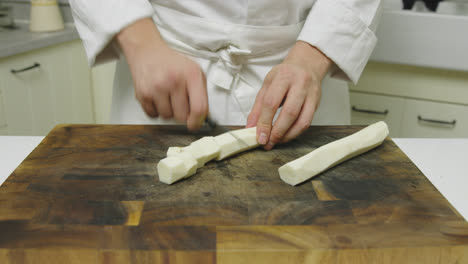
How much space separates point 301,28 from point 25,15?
1650 millimetres

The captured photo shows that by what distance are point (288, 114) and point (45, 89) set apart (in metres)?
1.35

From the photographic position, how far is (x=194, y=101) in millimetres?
771

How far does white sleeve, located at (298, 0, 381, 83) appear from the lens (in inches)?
35.5

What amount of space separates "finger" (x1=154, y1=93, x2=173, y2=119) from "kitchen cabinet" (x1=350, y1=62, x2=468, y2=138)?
99cm

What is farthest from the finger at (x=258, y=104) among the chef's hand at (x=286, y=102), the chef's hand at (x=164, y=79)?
the chef's hand at (x=164, y=79)

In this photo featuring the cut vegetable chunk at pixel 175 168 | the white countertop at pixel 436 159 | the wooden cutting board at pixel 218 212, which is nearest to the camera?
the wooden cutting board at pixel 218 212

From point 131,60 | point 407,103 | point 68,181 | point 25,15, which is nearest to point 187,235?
point 68,181

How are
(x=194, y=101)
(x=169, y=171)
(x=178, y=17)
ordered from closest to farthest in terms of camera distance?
1. (x=169, y=171)
2. (x=194, y=101)
3. (x=178, y=17)

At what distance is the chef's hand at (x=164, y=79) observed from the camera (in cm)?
77

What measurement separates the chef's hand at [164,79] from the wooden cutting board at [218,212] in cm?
8

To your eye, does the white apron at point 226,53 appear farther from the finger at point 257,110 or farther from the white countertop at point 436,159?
the white countertop at point 436,159

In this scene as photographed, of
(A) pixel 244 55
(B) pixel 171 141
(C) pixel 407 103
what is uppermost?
(A) pixel 244 55

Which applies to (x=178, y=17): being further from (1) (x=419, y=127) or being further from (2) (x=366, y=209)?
(1) (x=419, y=127)

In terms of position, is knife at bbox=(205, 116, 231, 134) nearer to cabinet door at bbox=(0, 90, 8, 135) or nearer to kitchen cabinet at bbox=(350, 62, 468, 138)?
kitchen cabinet at bbox=(350, 62, 468, 138)
